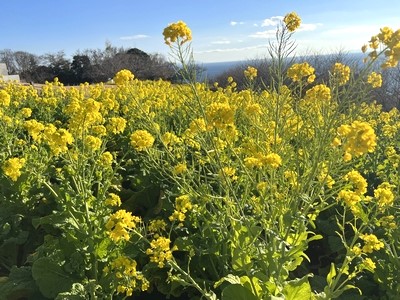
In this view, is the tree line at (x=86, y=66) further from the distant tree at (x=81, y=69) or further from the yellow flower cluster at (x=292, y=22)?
the yellow flower cluster at (x=292, y=22)

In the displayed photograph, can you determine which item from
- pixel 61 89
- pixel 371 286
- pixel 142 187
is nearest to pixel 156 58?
pixel 61 89

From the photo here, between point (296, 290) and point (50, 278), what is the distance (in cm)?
157

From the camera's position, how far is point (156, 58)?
26938 mm

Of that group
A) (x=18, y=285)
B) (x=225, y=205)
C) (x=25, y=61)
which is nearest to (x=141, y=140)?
(x=225, y=205)

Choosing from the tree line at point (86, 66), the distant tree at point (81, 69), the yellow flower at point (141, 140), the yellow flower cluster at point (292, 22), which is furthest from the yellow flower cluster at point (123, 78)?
the distant tree at point (81, 69)

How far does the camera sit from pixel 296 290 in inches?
77.4

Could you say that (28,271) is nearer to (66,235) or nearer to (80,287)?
(66,235)

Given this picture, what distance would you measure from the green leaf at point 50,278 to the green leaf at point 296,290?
1.42m

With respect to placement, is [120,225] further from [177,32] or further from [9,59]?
[9,59]

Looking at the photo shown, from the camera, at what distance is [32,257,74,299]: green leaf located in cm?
272

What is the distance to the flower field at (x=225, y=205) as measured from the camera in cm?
190

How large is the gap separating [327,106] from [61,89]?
941 centimetres

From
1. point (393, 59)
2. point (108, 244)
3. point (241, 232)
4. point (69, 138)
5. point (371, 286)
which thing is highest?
point (393, 59)

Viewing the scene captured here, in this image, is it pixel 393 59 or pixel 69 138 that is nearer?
pixel 393 59
